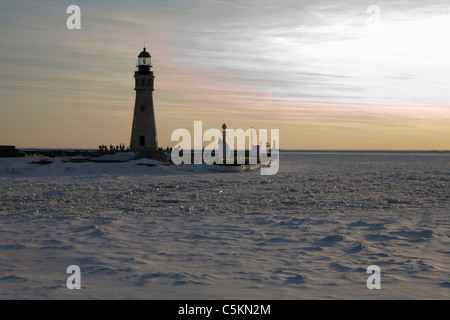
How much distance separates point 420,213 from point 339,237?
5006 millimetres

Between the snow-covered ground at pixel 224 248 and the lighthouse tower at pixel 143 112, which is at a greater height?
the lighthouse tower at pixel 143 112

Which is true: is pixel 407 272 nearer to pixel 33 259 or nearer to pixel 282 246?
pixel 282 246

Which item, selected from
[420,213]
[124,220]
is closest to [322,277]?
[124,220]

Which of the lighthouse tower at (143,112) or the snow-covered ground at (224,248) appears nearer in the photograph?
the snow-covered ground at (224,248)

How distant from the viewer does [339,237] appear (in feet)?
31.2

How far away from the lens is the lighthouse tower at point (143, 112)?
44188mm

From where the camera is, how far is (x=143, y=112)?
44156 millimetres

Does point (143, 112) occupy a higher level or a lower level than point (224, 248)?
higher

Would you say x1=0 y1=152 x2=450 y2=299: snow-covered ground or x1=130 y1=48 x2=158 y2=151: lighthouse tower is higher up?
x1=130 y1=48 x2=158 y2=151: lighthouse tower

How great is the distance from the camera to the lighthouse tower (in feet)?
145

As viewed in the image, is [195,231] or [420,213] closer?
[195,231]

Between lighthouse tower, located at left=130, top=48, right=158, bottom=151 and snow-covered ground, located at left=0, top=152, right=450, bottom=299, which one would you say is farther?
lighthouse tower, located at left=130, top=48, right=158, bottom=151

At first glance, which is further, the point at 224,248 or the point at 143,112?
the point at 143,112
